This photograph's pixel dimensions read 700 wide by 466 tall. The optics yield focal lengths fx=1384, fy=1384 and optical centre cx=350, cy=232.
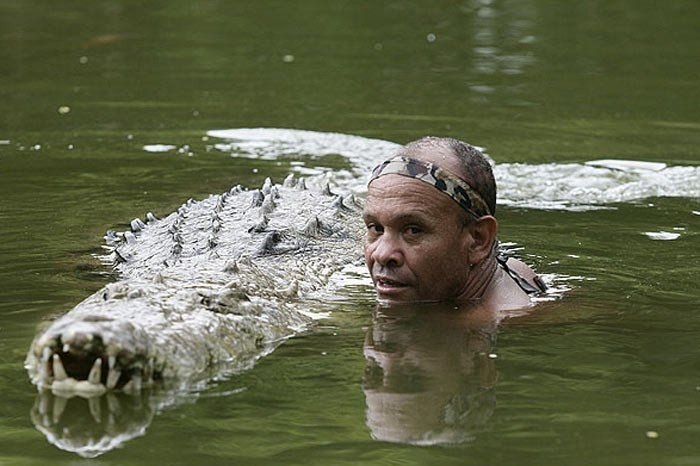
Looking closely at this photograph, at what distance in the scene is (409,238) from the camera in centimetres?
683

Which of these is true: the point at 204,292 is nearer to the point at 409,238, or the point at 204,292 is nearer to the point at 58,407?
the point at 58,407

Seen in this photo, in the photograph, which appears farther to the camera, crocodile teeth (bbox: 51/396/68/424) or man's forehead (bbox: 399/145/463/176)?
man's forehead (bbox: 399/145/463/176)

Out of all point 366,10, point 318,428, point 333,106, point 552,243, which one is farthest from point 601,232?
point 366,10

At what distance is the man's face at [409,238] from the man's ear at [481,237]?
8 cm

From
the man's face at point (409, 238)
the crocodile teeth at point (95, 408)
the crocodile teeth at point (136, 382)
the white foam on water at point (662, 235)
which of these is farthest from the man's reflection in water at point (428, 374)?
the white foam on water at point (662, 235)

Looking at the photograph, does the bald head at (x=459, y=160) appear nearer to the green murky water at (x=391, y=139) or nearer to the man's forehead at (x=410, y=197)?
the man's forehead at (x=410, y=197)

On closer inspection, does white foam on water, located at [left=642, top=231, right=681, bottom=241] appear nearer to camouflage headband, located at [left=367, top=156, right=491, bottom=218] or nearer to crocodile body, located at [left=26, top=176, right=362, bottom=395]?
crocodile body, located at [left=26, top=176, right=362, bottom=395]

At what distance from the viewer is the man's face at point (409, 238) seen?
680 centimetres

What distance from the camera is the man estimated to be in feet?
22.4

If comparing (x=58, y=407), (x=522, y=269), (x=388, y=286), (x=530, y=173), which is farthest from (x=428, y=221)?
(x=530, y=173)

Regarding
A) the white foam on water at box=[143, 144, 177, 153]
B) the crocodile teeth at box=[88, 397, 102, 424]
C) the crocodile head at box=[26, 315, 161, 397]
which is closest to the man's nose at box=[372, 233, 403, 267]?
the crocodile head at box=[26, 315, 161, 397]

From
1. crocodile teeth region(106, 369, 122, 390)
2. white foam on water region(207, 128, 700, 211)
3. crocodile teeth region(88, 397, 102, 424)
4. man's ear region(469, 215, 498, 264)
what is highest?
crocodile teeth region(106, 369, 122, 390)

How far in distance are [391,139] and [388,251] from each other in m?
5.91

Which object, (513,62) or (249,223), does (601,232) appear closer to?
(249,223)
